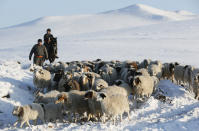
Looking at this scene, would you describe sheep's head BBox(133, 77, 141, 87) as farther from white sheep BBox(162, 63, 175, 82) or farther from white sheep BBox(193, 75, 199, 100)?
white sheep BBox(162, 63, 175, 82)

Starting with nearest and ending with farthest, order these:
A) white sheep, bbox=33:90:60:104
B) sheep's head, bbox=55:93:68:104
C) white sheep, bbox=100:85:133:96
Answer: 1. sheep's head, bbox=55:93:68:104
2. white sheep, bbox=100:85:133:96
3. white sheep, bbox=33:90:60:104

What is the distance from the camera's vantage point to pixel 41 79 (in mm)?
15703

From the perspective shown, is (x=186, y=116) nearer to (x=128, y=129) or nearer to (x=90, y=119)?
(x=128, y=129)

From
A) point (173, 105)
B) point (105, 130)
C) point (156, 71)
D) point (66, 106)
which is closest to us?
point (105, 130)

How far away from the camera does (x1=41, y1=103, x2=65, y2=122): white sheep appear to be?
11852mm

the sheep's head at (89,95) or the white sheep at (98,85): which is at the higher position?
the sheep's head at (89,95)

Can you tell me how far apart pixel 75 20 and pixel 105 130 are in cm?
13886

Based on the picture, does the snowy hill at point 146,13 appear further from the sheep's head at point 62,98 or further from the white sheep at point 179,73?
the sheep's head at point 62,98

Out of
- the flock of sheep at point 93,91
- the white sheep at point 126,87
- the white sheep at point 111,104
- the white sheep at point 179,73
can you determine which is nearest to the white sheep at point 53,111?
the flock of sheep at point 93,91

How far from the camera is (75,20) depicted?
14712cm

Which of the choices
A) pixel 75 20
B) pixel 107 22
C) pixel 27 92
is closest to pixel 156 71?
pixel 27 92

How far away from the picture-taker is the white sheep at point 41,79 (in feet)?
51.3

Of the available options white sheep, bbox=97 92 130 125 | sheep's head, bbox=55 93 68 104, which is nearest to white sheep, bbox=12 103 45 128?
sheep's head, bbox=55 93 68 104

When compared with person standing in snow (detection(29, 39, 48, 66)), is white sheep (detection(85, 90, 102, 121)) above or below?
below
